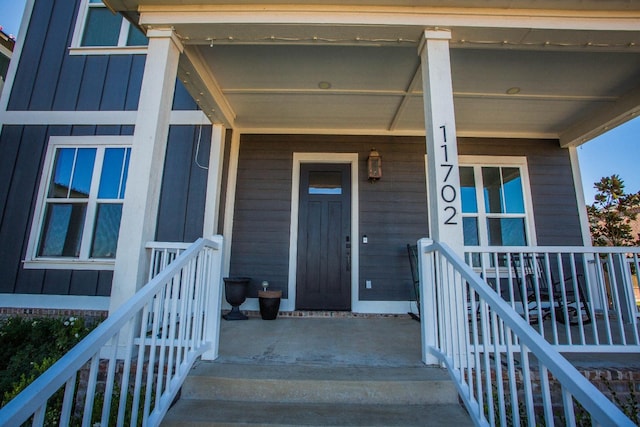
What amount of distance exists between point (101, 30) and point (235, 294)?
4251 mm

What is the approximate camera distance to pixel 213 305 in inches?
87.0

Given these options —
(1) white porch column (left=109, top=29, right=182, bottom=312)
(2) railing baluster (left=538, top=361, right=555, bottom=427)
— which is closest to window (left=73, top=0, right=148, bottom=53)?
(1) white porch column (left=109, top=29, right=182, bottom=312)

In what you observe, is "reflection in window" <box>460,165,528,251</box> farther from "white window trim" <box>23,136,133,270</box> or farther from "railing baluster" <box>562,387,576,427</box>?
"white window trim" <box>23,136,133,270</box>

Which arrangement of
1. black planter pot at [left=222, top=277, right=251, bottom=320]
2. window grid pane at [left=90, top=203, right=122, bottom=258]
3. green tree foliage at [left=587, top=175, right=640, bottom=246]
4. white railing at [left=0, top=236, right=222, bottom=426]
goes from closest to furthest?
white railing at [left=0, top=236, right=222, bottom=426], black planter pot at [left=222, top=277, right=251, bottom=320], window grid pane at [left=90, top=203, right=122, bottom=258], green tree foliage at [left=587, top=175, right=640, bottom=246]

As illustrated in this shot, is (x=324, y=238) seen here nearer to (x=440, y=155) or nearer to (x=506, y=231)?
(x=440, y=155)

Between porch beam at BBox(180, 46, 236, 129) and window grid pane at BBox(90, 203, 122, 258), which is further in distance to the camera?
window grid pane at BBox(90, 203, 122, 258)

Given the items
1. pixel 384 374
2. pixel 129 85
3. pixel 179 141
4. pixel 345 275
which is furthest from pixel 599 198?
pixel 129 85

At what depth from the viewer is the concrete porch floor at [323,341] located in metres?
2.20

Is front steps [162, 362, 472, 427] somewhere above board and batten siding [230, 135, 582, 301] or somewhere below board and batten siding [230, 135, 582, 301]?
below

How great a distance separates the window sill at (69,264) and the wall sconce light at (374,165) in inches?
137

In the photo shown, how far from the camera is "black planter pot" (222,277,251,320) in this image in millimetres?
3693

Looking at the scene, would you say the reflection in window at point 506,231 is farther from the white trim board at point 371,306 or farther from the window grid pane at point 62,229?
the window grid pane at point 62,229

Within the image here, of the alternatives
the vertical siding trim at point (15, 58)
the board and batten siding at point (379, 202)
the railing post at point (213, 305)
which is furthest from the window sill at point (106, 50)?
the railing post at point (213, 305)

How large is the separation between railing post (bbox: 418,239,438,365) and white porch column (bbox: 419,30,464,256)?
7.1 inches
